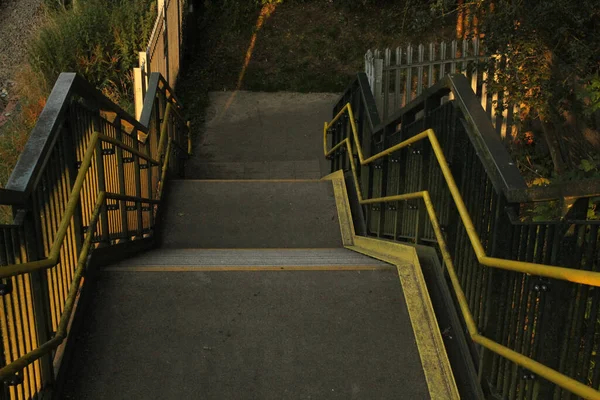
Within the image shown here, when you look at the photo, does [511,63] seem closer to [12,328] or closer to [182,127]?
[182,127]

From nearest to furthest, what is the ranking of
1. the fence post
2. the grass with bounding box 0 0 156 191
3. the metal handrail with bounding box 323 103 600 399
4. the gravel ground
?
the metal handrail with bounding box 323 103 600 399
the fence post
the grass with bounding box 0 0 156 191
the gravel ground

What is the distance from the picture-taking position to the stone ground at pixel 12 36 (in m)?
12.0

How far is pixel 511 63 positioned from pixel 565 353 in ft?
16.9

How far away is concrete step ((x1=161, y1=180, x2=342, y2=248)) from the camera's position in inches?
283

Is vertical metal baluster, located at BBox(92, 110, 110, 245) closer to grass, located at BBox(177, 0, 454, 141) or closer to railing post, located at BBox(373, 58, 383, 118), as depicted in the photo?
railing post, located at BBox(373, 58, 383, 118)

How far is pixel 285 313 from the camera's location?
13.8 ft

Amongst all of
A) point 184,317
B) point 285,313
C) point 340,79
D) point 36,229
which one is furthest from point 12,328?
point 340,79

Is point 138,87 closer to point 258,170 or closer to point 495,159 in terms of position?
point 258,170

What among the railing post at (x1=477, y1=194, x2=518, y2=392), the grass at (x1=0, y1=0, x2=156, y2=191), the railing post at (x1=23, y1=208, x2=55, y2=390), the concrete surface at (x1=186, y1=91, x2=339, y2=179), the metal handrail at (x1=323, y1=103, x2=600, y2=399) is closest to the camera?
the metal handrail at (x1=323, y1=103, x2=600, y2=399)

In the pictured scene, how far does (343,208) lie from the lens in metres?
7.70

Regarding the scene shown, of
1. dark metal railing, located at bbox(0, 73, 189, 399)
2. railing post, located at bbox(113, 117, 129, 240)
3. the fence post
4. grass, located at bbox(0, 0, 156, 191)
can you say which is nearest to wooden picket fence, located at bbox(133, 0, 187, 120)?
the fence post

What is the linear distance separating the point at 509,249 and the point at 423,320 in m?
1.09

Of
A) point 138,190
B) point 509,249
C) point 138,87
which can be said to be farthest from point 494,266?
point 138,87

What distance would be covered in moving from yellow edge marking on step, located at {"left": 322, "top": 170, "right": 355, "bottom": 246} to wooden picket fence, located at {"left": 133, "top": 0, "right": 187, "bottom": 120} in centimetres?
305
